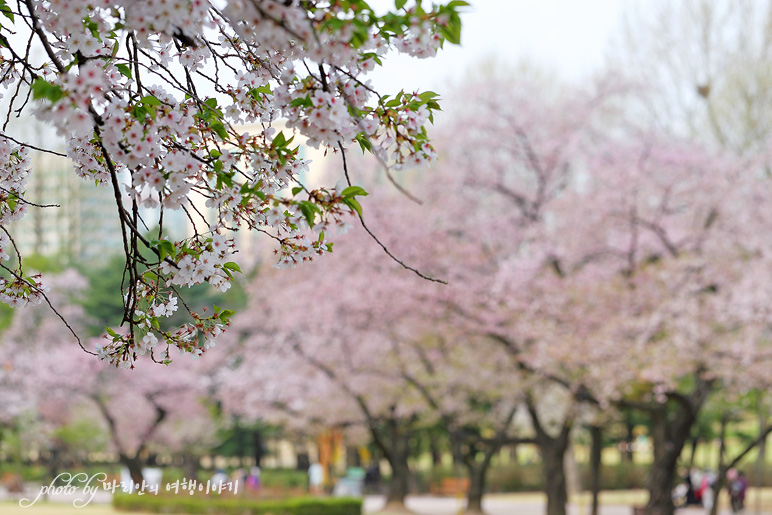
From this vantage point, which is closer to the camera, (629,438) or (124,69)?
(124,69)

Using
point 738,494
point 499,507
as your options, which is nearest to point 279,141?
point 738,494

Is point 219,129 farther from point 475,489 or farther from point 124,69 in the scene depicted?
point 475,489

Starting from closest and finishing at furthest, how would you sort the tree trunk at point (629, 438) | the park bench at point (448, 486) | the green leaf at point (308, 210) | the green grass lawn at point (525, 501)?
the green leaf at point (308, 210) < the green grass lawn at point (525, 501) < the park bench at point (448, 486) < the tree trunk at point (629, 438)

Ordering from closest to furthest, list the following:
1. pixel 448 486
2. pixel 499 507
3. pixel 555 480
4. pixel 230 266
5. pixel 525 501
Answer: pixel 230 266 → pixel 555 480 → pixel 499 507 → pixel 525 501 → pixel 448 486

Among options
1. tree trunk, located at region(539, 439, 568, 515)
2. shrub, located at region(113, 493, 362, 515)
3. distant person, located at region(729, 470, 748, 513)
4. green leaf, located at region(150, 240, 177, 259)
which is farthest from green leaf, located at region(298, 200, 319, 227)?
distant person, located at region(729, 470, 748, 513)

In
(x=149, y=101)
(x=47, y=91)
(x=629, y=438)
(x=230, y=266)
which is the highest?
(x=149, y=101)

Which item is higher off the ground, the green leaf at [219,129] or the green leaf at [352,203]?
the green leaf at [219,129]

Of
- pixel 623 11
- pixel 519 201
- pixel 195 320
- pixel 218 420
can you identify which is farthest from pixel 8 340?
pixel 195 320

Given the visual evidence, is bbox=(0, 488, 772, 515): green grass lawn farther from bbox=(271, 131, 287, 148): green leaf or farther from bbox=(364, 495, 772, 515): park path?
bbox=(271, 131, 287, 148): green leaf

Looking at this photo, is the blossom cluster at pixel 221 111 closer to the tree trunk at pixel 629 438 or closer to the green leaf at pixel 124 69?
the green leaf at pixel 124 69

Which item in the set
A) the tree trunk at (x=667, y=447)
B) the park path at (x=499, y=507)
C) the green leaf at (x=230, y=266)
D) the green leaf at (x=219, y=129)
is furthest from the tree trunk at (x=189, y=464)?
the green leaf at (x=219, y=129)

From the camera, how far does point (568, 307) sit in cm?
1496

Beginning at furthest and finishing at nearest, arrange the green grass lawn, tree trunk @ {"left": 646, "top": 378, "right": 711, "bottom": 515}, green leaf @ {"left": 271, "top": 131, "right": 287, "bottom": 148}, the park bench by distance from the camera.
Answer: the park bench → the green grass lawn → tree trunk @ {"left": 646, "top": 378, "right": 711, "bottom": 515} → green leaf @ {"left": 271, "top": 131, "right": 287, "bottom": 148}

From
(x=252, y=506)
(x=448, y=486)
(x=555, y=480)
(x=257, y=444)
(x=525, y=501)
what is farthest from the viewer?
(x=257, y=444)
